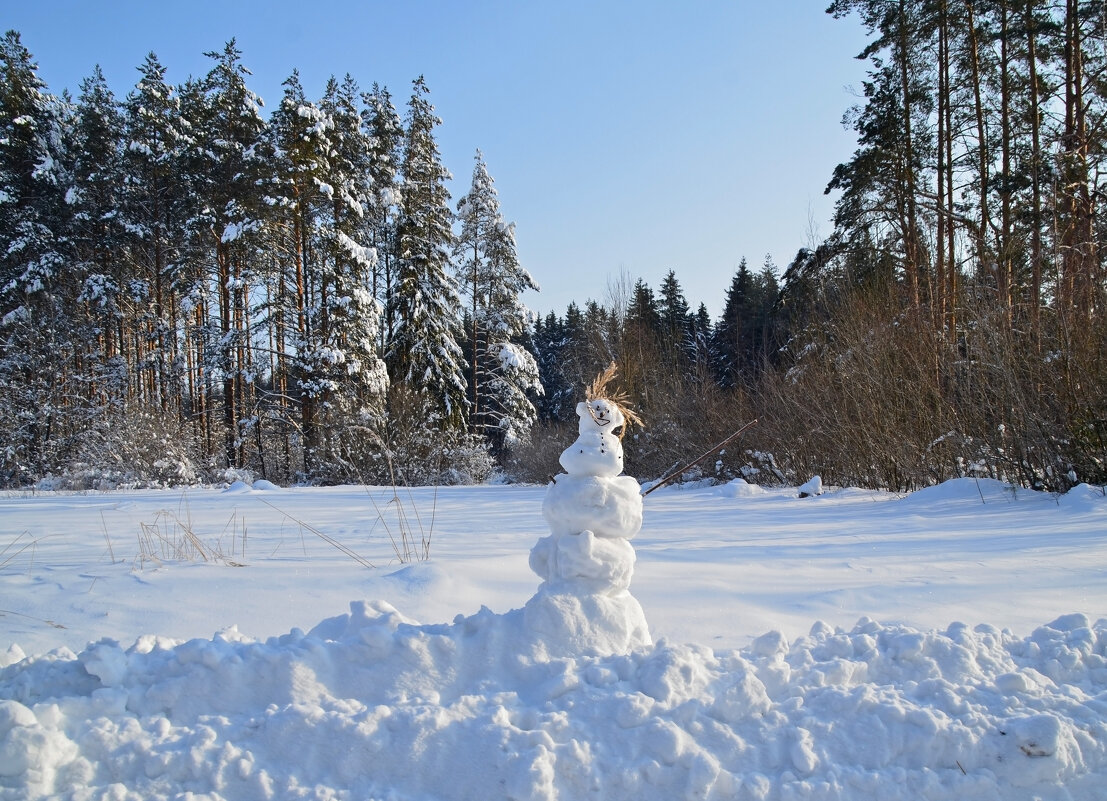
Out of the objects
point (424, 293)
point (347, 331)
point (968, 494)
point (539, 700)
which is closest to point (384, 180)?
point (424, 293)

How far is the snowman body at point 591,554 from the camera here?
2422mm

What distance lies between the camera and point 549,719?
1944mm

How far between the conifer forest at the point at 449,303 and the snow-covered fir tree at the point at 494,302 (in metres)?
0.12

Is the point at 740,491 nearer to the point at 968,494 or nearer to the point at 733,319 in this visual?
the point at 968,494

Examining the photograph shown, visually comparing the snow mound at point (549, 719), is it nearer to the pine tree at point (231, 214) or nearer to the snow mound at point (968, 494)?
the snow mound at point (968, 494)

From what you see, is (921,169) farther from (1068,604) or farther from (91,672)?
(91,672)

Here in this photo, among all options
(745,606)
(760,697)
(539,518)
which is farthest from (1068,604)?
Result: (539,518)

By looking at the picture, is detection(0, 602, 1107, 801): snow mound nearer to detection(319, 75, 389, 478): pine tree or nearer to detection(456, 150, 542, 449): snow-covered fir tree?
detection(319, 75, 389, 478): pine tree

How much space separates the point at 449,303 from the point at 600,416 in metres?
19.3

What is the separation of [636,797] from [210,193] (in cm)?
2092

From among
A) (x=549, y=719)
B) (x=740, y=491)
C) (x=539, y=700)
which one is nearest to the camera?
(x=549, y=719)

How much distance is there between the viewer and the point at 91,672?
2.09 metres

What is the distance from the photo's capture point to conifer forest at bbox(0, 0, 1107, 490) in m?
8.79

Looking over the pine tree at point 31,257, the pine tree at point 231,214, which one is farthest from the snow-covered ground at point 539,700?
the pine tree at point 31,257
